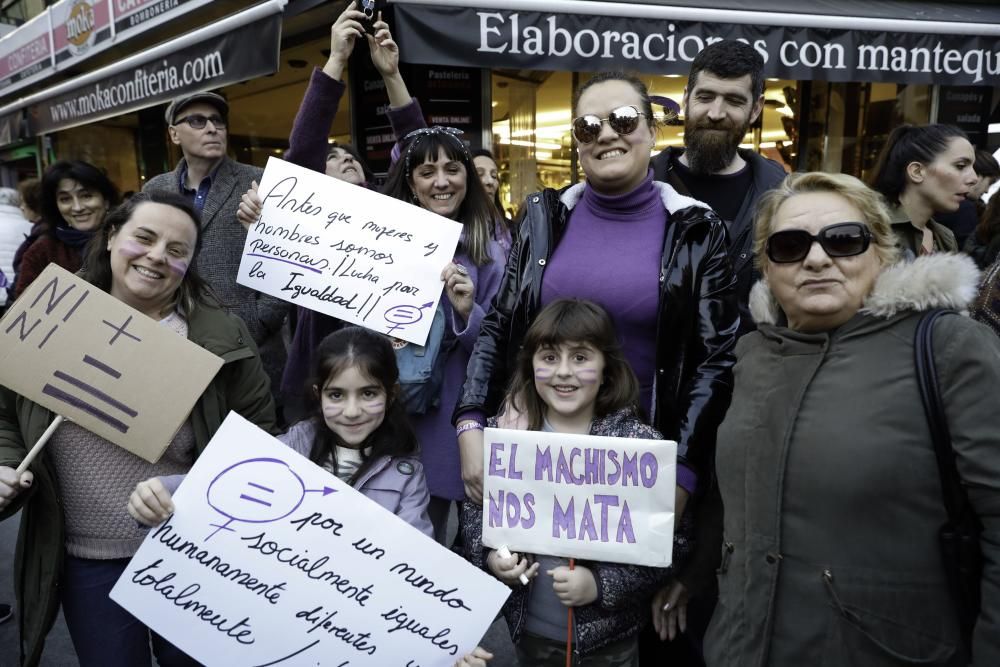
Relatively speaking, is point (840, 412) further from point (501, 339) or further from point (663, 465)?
point (501, 339)

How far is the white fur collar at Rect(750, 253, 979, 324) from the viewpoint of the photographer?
1272mm

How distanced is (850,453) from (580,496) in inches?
25.4

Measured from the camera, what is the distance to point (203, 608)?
1.69m

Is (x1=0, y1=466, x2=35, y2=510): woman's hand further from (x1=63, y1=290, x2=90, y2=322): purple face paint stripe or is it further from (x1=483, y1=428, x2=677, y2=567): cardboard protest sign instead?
(x1=483, y1=428, x2=677, y2=567): cardboard protest sign

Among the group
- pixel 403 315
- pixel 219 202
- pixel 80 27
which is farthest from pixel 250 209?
pixel 80 27

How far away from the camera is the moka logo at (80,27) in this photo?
28.3ft

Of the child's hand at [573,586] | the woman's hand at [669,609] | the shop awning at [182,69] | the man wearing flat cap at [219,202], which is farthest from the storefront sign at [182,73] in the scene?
the woman's hand at [669,609]

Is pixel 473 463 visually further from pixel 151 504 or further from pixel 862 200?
pixel 862 200


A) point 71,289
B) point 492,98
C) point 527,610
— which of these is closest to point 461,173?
point 71,289

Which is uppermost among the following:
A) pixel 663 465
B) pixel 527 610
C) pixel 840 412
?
pixel 840 412

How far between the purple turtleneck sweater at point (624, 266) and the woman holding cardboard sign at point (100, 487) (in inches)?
39.0

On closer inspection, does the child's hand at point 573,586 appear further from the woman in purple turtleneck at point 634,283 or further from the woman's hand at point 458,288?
the woman's hand at point 458,288

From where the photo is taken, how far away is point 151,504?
1.63 m

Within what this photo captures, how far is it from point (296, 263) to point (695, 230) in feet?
4.45
